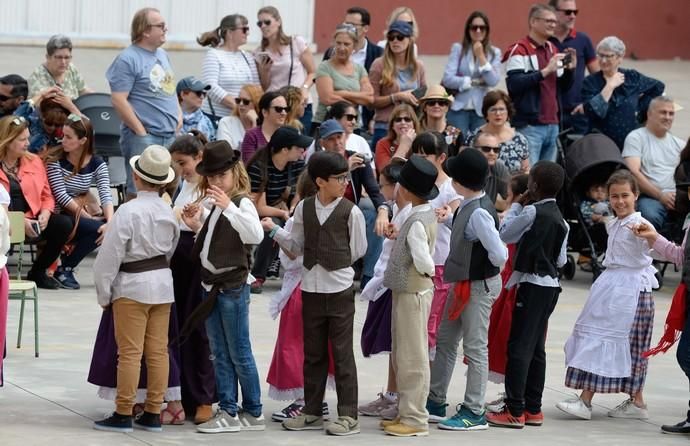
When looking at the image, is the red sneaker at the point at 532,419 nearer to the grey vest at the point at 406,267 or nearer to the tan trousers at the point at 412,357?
the tan trousers at the point at 412,357

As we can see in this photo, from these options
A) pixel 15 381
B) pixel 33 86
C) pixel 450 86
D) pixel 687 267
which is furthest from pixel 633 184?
pixel 33 86

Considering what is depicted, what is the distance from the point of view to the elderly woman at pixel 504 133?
523 inches

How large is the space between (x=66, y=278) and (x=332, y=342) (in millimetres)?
4708

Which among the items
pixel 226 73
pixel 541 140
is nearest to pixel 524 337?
pixel 541 140

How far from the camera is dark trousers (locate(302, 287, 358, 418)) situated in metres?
8.41

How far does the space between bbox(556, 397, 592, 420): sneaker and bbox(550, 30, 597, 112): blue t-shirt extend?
21.3ft

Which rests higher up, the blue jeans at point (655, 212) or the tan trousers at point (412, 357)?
the blue jeans at point (655, 212)

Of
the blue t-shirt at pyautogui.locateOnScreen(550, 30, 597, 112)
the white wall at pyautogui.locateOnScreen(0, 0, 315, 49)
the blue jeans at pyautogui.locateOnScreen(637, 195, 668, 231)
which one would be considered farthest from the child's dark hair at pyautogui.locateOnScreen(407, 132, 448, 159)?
the white wall at pyautogui.locateOnScreen(0, 0, 315, 49)

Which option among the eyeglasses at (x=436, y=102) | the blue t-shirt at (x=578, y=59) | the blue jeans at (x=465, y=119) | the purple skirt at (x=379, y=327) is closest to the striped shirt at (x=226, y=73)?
the blue jeans at (x=465, y=119)

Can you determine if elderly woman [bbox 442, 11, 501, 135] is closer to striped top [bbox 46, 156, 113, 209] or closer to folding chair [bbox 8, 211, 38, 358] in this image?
striped top [bbox 46, 156, 113, 209]

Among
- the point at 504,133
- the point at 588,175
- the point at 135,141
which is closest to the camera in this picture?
the point at 135,141

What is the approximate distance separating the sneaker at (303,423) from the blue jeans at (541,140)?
642cm

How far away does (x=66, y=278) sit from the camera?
12594 millimetres

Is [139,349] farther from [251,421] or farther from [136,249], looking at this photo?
[251,421]
